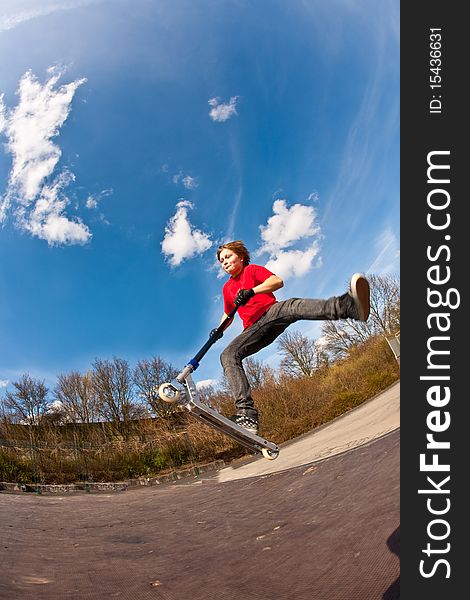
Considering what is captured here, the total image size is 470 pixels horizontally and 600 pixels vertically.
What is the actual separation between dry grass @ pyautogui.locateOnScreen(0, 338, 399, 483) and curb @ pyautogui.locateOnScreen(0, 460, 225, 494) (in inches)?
6.5

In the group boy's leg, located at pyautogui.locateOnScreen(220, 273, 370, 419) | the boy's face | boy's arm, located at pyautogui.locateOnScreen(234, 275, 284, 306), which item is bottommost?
boy's leg, located at pyautogui.locateOnScreen(220, 273, 370, 419)

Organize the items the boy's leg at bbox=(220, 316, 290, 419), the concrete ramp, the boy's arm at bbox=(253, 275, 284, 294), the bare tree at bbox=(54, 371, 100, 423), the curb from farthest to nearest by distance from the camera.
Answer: the bare tree at bbox=(54, 371, 100, 423) → the curb → the concrete ramp → the boy's leg at bbox=(220, 316, 290, 419) → the boy's arm at bbox=(253, 275, 284, 294)

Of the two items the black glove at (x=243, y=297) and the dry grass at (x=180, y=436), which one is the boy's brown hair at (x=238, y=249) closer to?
the black glove at (x=243, y=297)

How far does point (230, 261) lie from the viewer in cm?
255

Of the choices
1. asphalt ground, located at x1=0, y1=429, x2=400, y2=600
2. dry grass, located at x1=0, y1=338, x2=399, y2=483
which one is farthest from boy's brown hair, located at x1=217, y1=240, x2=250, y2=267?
dry grass, located at x1=0, y1=338, x2=399, y2=483

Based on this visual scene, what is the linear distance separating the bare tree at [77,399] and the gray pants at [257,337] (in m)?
6.53

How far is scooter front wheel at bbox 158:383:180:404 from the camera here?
223cm

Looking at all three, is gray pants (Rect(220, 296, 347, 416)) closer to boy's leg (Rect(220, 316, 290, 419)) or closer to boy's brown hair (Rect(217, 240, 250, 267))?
boy's leg (Rect(220, 316, 290, 419))

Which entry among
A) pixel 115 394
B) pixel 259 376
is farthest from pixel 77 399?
pixel 259 376

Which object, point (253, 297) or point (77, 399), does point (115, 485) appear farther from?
point (253, 297)

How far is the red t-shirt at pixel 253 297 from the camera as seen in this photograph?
2445 millimetres

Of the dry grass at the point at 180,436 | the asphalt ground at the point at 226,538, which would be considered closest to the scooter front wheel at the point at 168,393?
the asphalt ground at the point at 226,538

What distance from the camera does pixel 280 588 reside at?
261cm

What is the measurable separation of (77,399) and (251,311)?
22.9ft
